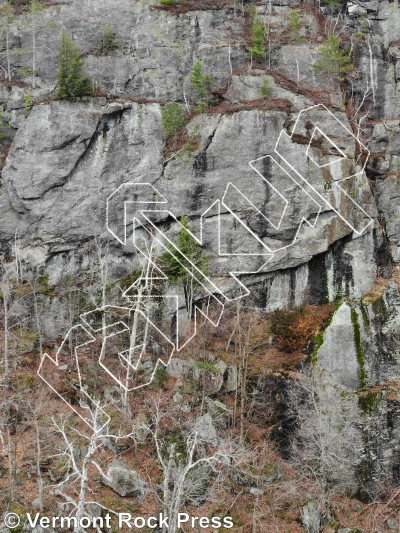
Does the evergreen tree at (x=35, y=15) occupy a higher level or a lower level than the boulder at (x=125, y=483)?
higher

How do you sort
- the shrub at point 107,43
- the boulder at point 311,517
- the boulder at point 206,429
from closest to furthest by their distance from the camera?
the boulder at point 311,517 < the boulder at point 206,429 < the shrub at point 107,43

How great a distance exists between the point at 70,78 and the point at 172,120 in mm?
5828

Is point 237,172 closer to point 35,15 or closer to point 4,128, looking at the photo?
point 4,128

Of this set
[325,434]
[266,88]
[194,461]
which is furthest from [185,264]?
[266,88]

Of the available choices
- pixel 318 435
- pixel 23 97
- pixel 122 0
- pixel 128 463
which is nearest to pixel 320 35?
pixel 122 0

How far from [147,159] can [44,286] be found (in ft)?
25.5

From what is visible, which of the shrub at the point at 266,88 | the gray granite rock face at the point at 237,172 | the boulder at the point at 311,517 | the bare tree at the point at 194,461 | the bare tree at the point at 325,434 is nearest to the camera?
the bare tree at the point at 194,461

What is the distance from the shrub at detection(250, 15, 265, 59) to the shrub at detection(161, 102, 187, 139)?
249 inches

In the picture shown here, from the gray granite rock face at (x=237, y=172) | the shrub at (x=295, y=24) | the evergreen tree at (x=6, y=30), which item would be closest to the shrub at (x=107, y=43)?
the gray granite rock face at (x=237, y=172)

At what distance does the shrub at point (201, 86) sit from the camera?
3058 centimetres

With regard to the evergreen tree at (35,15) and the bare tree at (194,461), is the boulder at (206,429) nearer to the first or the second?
the bare tree at (194,461)

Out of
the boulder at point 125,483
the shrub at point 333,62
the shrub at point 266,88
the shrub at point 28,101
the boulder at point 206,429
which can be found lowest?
the boulder at point 125,483

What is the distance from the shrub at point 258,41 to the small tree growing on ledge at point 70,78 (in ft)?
30.3

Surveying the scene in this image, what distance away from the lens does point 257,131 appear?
28312 millimetres
